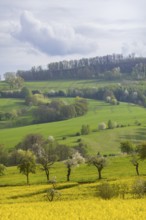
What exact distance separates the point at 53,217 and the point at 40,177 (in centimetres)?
6999

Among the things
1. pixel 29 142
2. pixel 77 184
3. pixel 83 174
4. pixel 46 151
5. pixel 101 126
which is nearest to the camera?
pixel 77 184

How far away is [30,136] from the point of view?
16475cm

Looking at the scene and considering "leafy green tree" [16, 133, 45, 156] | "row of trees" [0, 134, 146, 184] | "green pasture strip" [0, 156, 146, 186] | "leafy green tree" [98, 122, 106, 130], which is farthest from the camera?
"leafy green tree" [98, 122, 106, 130]

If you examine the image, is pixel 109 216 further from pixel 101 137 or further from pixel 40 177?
pixel 101 137

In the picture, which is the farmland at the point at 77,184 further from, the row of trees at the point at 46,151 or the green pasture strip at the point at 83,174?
the row of trees at the point at 46,151

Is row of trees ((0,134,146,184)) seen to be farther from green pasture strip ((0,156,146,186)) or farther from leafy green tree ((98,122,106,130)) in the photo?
leafy green tree ((98,122,106,130))

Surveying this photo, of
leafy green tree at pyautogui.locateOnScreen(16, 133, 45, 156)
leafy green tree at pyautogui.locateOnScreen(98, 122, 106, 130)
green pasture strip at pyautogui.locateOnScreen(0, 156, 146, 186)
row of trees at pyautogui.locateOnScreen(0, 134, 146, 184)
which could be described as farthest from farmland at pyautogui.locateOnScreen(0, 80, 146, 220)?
leafy green tree at pyautogui.locateOnScreen(16, 133, 45, 156)


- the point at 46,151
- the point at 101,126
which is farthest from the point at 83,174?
the point at 101,126

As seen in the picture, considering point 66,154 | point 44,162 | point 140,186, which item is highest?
point 140,186

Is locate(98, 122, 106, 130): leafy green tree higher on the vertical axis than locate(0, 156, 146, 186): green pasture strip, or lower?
lower

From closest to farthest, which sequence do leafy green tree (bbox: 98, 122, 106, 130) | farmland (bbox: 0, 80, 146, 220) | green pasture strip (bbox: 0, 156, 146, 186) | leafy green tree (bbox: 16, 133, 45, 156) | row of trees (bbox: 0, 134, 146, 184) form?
farmland (bbox: 0, 80, 146, 220) < green pasture strip (bbox: 0, 156, 146, 186) < row of trees (bbox: 0, 134, 146, 184) < leafy green tree (bbox: 16, 133, 45, 156) < leafy green tree (bbox: 98, 122, 106, 130)

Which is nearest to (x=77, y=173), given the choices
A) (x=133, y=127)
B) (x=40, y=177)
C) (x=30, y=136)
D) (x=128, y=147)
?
(x=40, y=177)

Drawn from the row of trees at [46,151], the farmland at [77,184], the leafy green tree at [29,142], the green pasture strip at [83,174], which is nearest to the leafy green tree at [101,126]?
the farmland at [77,184]

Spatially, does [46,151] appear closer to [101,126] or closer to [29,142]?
[29,142]
